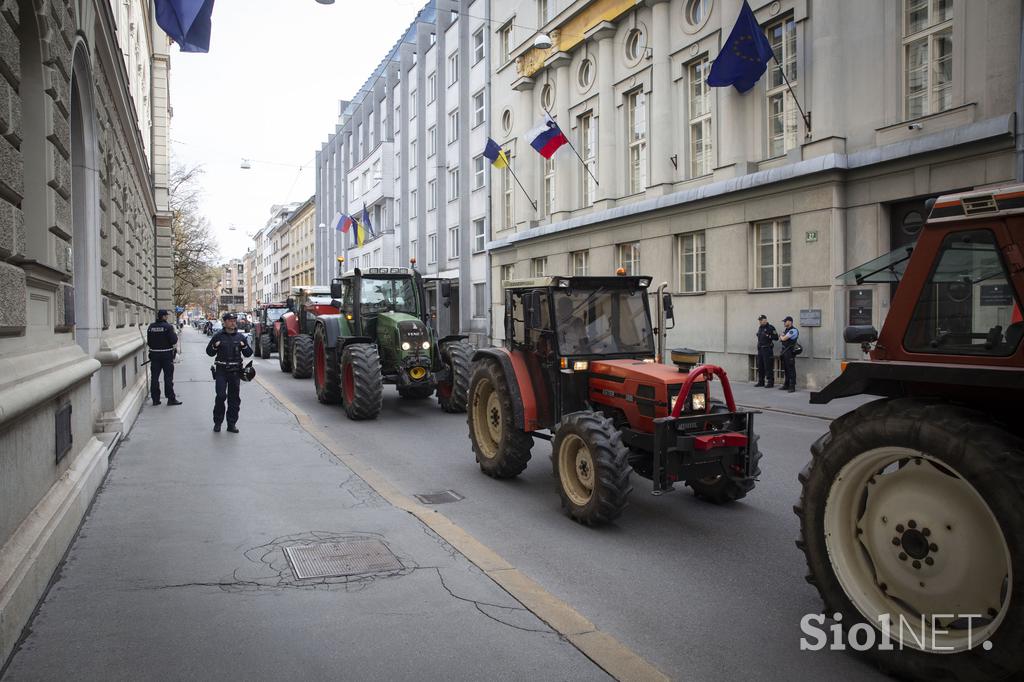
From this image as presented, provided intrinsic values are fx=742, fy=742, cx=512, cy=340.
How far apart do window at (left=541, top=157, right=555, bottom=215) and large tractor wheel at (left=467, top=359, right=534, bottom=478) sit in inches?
754

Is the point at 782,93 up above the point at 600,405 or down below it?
above

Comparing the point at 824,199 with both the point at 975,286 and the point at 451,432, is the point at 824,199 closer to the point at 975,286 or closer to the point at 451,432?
the point at 451,432

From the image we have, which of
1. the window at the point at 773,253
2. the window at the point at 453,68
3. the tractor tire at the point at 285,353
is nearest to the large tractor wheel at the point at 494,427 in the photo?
the window at the point at 773,253

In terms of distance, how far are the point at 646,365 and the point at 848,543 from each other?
306 cm

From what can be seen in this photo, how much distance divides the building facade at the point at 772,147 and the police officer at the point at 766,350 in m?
0.65

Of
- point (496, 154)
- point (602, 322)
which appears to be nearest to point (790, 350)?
point (602, 322)

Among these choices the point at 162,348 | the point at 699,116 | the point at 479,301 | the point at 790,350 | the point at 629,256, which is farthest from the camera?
the point at 479,301

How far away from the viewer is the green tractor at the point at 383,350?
12125mm

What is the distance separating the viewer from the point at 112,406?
980cm

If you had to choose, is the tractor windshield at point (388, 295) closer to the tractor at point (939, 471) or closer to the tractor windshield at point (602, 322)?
the tractor windshield at point (602, 322)

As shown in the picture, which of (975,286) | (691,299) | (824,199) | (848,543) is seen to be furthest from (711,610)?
(691,299)

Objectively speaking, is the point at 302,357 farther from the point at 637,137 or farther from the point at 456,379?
the point at 637,137

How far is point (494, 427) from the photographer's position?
8.31m

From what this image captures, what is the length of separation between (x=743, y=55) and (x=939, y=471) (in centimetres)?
1510
